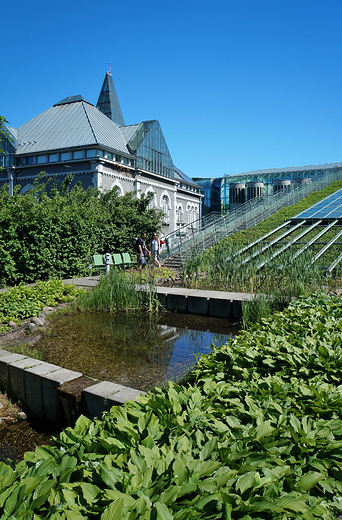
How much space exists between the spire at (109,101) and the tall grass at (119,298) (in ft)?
94.1

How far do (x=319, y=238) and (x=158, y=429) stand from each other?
1503 cm

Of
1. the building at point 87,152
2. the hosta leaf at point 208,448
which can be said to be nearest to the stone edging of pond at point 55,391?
the hosta leaf at point 208,448

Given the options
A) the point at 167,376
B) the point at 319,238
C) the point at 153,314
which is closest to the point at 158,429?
the point at 167,376

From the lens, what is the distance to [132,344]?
514 cm

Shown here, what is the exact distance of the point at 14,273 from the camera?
9.51 metres

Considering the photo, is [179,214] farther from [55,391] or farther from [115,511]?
[115,511]

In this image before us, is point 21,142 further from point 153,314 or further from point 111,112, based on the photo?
point 153,314

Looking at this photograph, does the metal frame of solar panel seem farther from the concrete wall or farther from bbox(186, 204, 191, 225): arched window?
the concrete wall

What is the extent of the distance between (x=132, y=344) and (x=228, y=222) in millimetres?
15066

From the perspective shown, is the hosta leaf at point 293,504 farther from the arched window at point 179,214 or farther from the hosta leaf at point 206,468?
the arched window at point 179,214

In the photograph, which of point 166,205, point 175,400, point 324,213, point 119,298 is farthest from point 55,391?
point 166,205

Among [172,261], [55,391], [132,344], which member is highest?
[172,261]

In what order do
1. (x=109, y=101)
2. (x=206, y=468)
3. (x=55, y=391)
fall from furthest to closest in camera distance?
(x=109, y=101) < (x=55, y=391) < (x=206, y=468)

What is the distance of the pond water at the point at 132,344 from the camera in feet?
13.4
